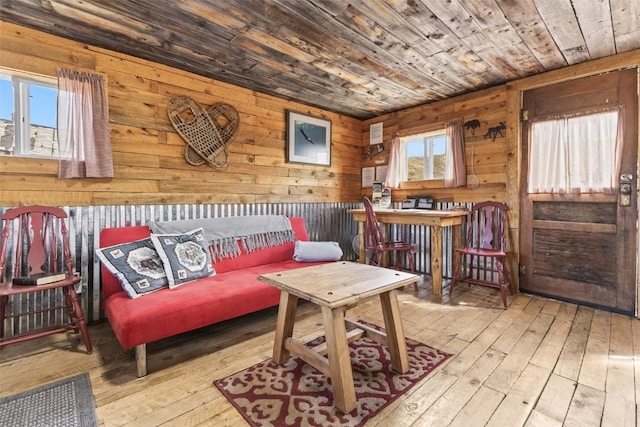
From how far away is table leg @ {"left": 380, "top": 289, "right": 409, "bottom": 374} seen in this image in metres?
1.72

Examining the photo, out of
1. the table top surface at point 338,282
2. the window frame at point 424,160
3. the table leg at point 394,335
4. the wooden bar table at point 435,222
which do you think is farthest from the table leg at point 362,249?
the table leg at point 394,335

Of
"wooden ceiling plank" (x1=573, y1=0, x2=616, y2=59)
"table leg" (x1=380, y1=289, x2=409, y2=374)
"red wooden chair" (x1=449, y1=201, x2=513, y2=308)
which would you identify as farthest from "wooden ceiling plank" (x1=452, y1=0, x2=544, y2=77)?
"table leg" (x1=380, y1=289, x2=409, y2=374)

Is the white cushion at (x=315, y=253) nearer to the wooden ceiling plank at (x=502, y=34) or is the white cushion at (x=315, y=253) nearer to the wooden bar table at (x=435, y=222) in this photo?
the wooden bar table at (x=435, y=222)

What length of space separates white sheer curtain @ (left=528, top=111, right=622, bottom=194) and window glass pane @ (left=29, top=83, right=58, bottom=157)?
426cm

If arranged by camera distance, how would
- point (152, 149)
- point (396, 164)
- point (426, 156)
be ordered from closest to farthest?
point (152, 149), point (426, 156), point (396, 164)

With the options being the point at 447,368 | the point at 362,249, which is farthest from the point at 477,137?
the point at 447,368

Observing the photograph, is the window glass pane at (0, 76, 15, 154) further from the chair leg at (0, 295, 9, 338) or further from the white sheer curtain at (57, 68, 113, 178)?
the chair leg at (0, 295, 9, 338)

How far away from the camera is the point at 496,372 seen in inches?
68.1

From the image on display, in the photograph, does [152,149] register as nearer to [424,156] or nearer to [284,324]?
[284,324]

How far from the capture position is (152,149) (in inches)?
109

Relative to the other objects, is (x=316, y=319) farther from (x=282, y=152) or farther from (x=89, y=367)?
(x=282, y=152)

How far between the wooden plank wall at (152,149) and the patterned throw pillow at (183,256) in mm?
645

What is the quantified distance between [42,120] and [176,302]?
182cm

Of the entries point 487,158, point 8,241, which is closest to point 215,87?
point 8,241
